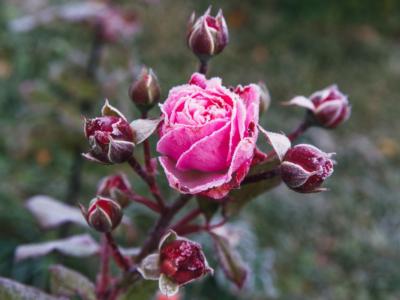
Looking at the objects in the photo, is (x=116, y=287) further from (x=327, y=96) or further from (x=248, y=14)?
(x=248, y=14)

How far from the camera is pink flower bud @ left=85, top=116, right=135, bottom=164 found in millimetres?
562

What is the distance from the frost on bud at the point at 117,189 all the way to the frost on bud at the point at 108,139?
0.14 metres

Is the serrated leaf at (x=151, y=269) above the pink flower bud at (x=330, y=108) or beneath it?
beneath

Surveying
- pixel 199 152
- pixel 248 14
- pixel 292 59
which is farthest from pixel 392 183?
pixel 199 152

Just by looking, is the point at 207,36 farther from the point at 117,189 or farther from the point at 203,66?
the point at 117,189

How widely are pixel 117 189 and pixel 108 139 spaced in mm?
160

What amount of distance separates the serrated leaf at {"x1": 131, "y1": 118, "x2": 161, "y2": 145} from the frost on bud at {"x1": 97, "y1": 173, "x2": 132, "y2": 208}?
0.15 meters

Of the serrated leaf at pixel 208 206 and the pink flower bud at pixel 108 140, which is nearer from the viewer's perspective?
the pink flower bud at pixel 108 140

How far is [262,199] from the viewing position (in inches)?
89.9

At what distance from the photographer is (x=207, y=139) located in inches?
20.7

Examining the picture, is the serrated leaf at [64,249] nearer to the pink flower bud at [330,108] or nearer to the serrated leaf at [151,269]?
the serrated leaf at [151,269]

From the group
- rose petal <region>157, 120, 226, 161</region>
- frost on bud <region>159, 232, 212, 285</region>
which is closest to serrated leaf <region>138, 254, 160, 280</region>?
frost on bud <region>159, 232, 212, 285</region>

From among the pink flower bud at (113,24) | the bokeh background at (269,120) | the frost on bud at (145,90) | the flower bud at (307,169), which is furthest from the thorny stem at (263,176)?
the pink flower bud at (113,24)

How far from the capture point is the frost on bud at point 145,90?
2.13ft
